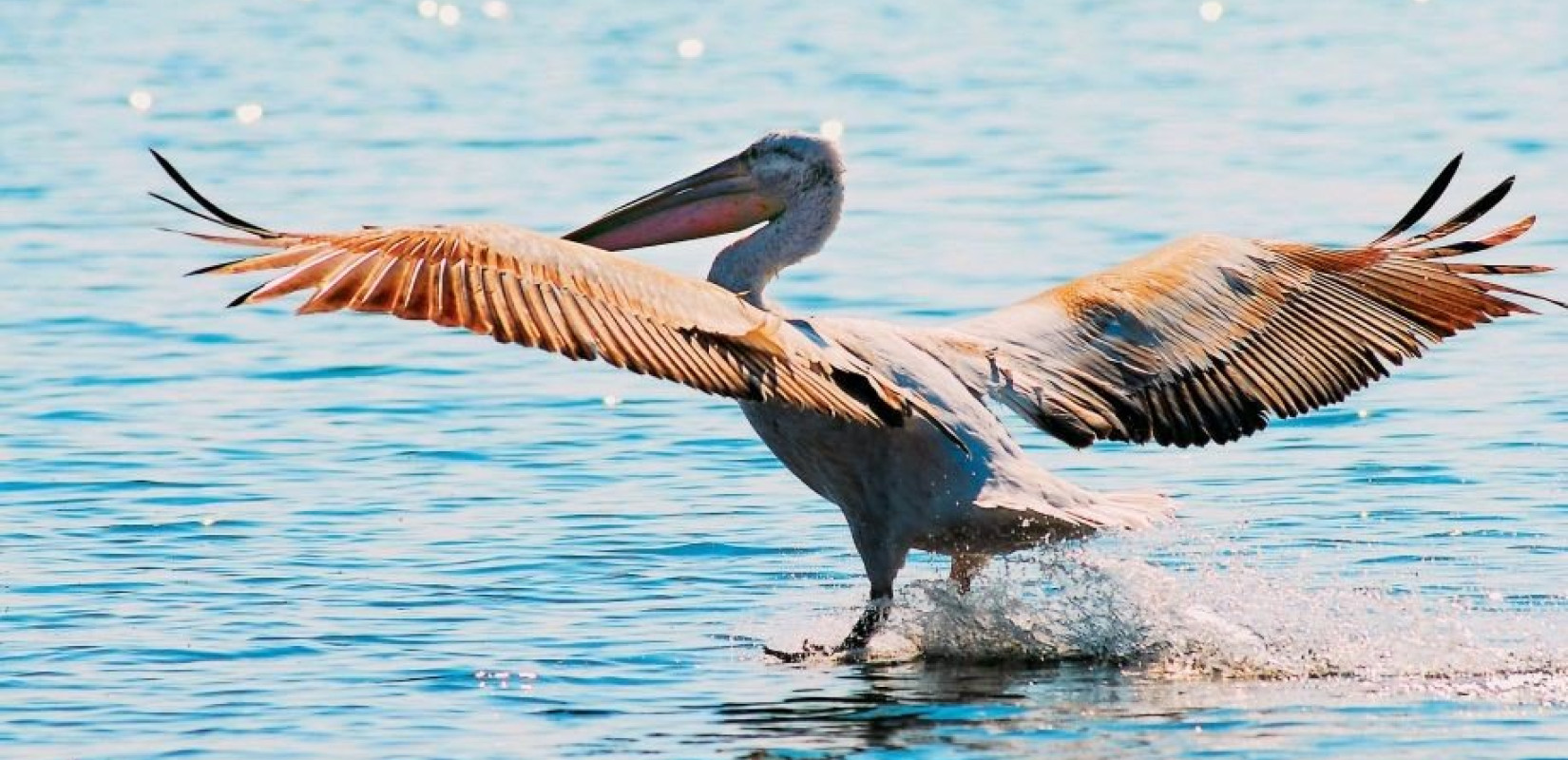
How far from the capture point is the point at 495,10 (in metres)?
35.7

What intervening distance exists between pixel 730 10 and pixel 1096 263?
19.4m

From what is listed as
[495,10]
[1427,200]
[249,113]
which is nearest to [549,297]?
[1427,200]

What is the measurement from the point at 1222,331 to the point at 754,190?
149 centimetres

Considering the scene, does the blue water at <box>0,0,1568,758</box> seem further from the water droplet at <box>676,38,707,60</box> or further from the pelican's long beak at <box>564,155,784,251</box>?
the water droplet at <box>676,38,707,60</box>

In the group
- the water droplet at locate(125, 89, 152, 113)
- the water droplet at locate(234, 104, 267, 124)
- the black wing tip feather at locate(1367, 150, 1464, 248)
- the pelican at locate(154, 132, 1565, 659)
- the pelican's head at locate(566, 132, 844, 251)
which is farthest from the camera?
the water droplet at locate(125, 89, 152, 113)

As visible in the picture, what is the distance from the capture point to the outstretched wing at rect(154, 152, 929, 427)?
683cm

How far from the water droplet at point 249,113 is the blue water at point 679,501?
0.40 meters

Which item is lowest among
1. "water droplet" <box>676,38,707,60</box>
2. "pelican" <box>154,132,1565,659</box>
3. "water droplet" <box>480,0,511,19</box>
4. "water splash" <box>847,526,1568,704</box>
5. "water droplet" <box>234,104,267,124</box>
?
"water splash" <box>847,526,1568,704</box>

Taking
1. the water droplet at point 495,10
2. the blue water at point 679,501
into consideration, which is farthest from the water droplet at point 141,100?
the water droplet at point 495,10

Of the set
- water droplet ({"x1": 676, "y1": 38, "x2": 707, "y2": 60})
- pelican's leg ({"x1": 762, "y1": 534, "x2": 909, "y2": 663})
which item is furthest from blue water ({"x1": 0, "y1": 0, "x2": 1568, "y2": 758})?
water droplet ({"x1": 676, "y1": 38, "x2": 707, "y2": 60})

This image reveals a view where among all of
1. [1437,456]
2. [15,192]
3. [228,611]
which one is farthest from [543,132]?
[228,611]

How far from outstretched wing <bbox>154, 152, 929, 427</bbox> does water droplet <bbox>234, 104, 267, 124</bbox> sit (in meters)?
17.3

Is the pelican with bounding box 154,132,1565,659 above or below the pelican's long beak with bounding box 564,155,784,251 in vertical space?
below

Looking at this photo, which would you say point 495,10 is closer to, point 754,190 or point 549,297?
point 754,190
